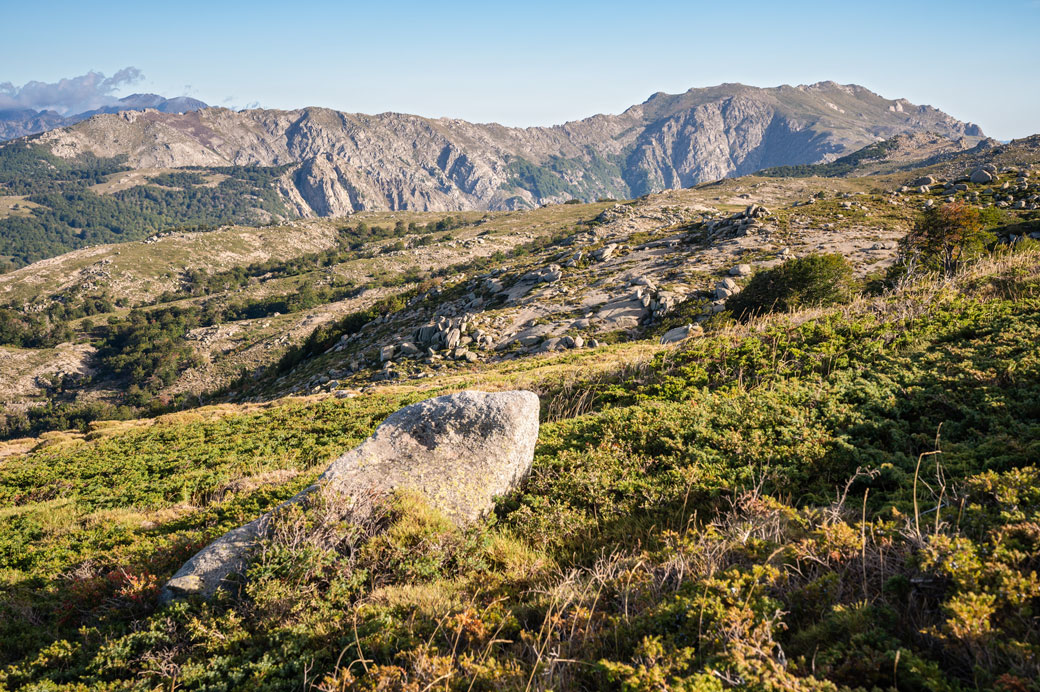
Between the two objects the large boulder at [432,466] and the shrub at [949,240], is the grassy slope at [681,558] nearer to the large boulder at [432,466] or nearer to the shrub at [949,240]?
the large boulder at [432,466]

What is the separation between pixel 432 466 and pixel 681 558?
15.1ft

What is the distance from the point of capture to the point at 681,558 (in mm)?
4984

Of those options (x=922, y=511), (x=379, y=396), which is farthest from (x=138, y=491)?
Answer: (x=922, y=511)

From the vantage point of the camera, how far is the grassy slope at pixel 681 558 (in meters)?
3.73

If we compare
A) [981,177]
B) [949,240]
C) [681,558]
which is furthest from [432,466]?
[981,177]

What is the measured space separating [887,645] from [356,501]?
20.9ft

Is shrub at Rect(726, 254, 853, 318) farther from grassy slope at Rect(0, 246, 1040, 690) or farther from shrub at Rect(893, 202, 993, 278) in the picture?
grassy slope at Rect(0, 246, 1040, 690)

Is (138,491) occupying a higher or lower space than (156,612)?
lower

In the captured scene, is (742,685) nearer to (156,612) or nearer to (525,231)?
(156,612)

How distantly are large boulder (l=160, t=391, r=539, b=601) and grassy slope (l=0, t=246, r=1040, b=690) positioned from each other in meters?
0.50

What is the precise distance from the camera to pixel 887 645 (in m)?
3.48

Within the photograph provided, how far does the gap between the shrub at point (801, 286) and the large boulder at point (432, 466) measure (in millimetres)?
22031

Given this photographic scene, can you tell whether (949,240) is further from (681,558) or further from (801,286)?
(681,558)

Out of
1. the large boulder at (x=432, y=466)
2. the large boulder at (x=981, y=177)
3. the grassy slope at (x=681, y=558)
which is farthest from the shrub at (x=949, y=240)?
the large boulder at (x=981, y=177)
